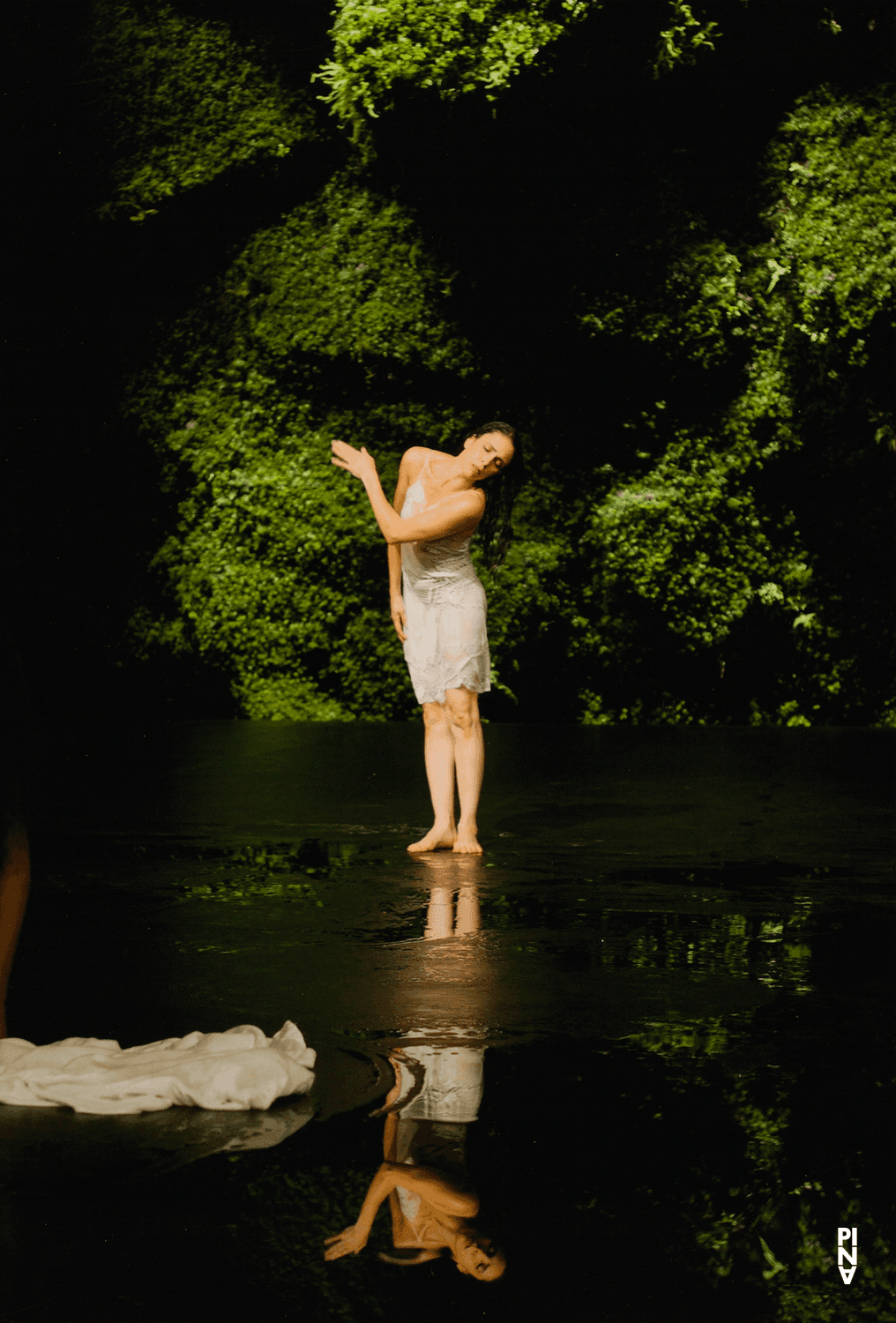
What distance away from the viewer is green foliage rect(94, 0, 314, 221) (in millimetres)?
10727

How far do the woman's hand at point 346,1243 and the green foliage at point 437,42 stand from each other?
31.8ft

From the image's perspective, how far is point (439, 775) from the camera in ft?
15.7

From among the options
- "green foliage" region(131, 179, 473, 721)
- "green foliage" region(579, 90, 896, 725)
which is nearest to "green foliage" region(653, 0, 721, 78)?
"green foliage" region(579, 90, 896, 725)

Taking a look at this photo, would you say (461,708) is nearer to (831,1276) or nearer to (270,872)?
(270,872)

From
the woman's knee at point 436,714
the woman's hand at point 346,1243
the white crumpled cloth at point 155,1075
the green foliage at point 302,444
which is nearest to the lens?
the woman's hand at point 346,1243

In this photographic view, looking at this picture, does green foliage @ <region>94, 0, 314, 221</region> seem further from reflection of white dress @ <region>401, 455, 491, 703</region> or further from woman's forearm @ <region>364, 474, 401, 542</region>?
woman's forearm @ <region>364, 474, 401, 542</region>

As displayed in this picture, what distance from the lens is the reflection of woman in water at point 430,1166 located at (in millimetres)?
1542

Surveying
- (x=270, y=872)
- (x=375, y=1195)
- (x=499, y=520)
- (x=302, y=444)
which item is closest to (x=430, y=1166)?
(x=375, y=1195)

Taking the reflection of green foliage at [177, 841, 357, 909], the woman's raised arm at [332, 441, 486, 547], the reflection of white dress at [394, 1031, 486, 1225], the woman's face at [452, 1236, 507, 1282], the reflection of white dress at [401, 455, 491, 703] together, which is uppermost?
the woman's raised arm at [332, 441, 486, 547]

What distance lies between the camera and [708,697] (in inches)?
412

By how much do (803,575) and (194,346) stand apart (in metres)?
4.99

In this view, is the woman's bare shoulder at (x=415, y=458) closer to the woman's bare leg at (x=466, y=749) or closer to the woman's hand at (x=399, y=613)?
the woman's hand at (x=399, y=613)

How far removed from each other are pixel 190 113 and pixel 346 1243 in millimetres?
10695

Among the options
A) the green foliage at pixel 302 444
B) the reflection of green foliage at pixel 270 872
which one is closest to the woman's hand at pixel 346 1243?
the reflection of green foliage at pixel 270 872
